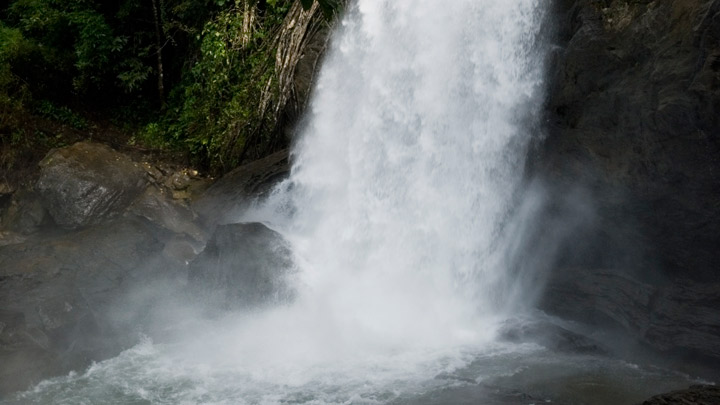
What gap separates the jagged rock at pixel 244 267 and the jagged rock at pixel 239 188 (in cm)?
129

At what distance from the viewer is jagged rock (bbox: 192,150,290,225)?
34.3 feet

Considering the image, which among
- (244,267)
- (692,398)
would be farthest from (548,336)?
(244,267)

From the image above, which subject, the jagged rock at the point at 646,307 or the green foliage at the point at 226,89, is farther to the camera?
the green foliage at the point at 226,89

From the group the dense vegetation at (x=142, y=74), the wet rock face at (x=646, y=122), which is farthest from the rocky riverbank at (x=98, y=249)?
the wet rock face at (x=646, y=122)

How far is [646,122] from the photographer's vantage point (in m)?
7.07

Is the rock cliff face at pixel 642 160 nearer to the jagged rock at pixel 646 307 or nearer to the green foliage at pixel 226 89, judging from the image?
the jagged rock at pixel 646 307

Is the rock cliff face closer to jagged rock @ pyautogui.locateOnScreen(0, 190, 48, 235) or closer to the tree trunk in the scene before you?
jagged rock @ pyautogui.locateOnScreen(0, 190, 48, 235)

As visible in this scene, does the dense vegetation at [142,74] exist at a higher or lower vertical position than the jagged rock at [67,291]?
higher

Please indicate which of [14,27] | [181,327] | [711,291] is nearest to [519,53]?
[711,291]

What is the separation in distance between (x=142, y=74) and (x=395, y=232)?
6.38 m

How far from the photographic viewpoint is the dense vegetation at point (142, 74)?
11664mm

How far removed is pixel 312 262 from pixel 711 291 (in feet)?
15.0

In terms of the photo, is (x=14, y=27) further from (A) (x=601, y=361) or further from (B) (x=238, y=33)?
(A) (x=601, y=361)

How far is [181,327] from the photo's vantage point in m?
8.39
